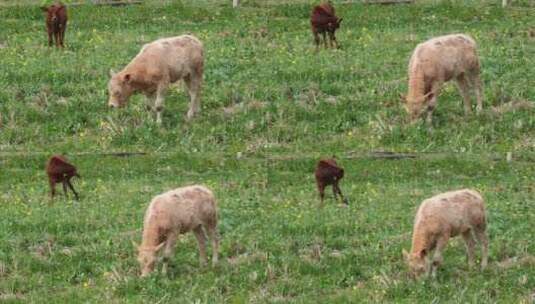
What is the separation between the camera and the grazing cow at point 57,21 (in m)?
41.6

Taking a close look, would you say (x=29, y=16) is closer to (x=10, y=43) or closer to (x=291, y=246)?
(x=10, y=43)

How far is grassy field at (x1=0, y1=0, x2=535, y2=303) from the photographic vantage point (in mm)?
29344

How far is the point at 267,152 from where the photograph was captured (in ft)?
120

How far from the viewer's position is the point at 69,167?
33719 millimetres

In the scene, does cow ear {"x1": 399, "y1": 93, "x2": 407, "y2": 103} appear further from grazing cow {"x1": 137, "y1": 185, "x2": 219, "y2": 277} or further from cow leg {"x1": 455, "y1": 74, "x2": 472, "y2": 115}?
grazing cow {"x1": 137, "y1": 185, "x2": 219, "y2": 277}

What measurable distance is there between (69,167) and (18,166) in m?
2.70

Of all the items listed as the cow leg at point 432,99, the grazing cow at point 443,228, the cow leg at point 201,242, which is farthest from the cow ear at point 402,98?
the cow leg at point 201,242

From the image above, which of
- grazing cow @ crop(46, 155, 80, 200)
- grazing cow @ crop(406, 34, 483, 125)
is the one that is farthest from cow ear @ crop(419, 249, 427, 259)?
grazing cow @ crop(406, 34, 483, 125)

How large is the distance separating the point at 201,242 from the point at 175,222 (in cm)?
73

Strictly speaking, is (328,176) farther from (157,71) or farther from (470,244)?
(157,71)

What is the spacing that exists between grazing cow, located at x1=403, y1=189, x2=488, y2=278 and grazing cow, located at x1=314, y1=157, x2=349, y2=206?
3861 mm

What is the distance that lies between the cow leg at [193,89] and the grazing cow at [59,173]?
4.67 meters

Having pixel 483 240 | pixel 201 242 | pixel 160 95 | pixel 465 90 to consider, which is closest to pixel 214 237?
pixel 201 242

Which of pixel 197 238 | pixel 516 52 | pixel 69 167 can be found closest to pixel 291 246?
pixel 197 238
